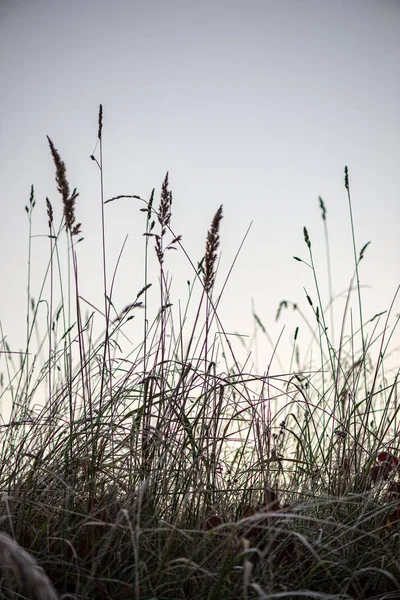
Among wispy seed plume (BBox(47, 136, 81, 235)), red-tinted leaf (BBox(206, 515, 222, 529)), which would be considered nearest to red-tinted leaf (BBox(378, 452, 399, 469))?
red-tinted leaf (BBox(206, 515, 222, 529))

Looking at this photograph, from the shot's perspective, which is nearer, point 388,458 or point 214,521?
point 214,521

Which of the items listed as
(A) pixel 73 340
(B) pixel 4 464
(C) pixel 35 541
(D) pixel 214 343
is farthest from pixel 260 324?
(C) pixel 35 541

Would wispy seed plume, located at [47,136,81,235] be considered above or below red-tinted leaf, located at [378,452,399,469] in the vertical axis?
above

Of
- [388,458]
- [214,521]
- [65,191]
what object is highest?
[65,191]

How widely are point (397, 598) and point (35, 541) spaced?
2.89 feet

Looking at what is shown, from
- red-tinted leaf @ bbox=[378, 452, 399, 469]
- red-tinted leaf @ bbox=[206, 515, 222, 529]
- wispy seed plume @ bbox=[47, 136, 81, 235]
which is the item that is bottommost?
red-tinted leaf @ bbox=[206, 515, 222, 529]

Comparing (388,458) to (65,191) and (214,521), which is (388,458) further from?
(65,191)

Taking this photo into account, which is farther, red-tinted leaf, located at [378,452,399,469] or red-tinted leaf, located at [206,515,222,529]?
red-tinted leaf, located at [378,452,399,469]

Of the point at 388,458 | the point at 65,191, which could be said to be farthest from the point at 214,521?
the point at 65,191

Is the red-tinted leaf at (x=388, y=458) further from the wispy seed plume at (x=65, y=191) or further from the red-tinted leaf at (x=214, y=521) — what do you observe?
the wispy seed plume at (x=65, y=191)

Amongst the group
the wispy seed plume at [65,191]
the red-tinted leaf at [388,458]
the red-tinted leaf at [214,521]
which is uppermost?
the wispy seed plume at [65,191]

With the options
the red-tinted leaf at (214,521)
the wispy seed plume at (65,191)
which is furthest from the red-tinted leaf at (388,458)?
the wispy seed plume at (65,191)

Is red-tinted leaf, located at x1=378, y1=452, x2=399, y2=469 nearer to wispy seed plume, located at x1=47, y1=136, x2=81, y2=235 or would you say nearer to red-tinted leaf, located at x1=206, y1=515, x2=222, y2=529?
red-tinted leaf, located at x1=206, y1=515, x2=222, y2=529

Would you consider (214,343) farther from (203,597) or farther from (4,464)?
(203,597)
